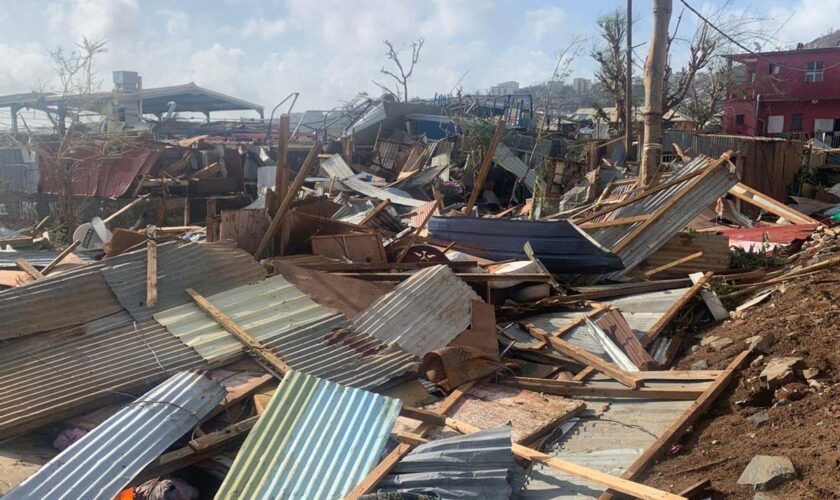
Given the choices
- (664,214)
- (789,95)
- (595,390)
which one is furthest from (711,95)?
(595,390)

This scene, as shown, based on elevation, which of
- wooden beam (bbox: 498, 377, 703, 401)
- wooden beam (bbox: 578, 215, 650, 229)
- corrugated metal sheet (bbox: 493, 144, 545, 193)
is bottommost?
wooden beam (bbox: 498, 377, 703, 401)

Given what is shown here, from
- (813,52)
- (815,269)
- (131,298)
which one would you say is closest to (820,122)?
(813,52)

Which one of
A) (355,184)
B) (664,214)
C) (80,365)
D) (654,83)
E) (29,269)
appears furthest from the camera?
(355,184)

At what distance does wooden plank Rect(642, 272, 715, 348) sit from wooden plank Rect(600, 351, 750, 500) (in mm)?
1178

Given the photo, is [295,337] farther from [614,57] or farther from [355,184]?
[614,57]

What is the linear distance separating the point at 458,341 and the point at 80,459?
296 centimetres

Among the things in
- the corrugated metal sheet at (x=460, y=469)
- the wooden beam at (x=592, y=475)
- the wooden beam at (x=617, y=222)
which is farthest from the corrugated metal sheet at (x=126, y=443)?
the wooden beam at (x=617, y=222)

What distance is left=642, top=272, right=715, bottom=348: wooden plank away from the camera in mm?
6031

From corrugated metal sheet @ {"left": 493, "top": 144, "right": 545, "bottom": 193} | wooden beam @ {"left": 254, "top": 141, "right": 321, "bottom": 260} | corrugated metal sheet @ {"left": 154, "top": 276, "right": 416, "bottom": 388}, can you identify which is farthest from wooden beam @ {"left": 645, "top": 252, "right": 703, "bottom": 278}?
corrugated metal sheet @ {"left": 493, "top": 144, "right": 545, "bottom": 193}

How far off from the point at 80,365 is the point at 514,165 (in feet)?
45.7

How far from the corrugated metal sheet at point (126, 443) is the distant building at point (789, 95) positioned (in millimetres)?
34862

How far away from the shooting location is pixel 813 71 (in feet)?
112

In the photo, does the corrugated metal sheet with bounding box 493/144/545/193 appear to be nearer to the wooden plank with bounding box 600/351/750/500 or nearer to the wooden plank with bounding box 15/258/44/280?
the wooden plank with bounding box 15/258/44/280

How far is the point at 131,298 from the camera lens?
564 centimetres
